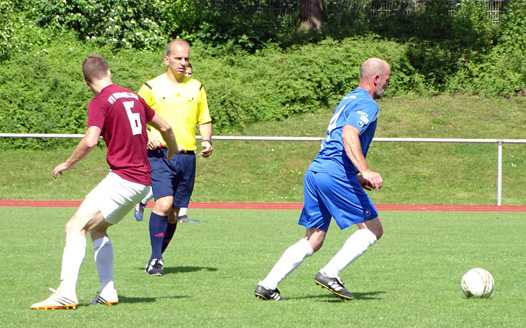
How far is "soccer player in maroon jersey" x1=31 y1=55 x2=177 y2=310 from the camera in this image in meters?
7.78

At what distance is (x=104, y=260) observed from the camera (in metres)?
8.05

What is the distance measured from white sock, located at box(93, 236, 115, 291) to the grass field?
0.21 m

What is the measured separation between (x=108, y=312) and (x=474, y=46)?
1012 inches

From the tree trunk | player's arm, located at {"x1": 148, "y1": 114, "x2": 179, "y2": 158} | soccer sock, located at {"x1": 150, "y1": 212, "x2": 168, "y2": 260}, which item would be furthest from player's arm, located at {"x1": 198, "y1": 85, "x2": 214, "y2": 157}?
the tree trunk

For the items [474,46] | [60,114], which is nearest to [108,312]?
[60,114]

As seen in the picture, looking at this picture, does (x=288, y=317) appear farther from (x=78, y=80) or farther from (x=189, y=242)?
(x=78, y=80)

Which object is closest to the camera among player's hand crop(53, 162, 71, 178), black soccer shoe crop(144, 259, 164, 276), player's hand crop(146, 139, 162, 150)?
player's hand crop(53, 162, 71, 178)

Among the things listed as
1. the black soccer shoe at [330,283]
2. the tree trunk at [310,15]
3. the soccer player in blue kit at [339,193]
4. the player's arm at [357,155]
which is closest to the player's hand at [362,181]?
the soccer player in blue kit at [339,193]

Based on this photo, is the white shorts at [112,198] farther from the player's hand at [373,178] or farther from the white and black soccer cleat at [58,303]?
the player's hand at [373,178]

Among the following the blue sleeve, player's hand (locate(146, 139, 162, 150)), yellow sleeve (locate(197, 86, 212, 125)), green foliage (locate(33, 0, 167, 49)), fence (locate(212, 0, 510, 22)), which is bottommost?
fence (locate(212, 0, 510, 22))

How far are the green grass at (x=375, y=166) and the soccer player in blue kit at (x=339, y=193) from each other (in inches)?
546

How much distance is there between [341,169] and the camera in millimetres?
8312

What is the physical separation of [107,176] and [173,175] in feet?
8.59

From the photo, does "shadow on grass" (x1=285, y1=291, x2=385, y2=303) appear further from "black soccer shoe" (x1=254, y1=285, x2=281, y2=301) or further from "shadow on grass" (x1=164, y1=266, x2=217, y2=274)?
"shadow on grass" (x1=164, y1=266, x2=217, y2=274)
